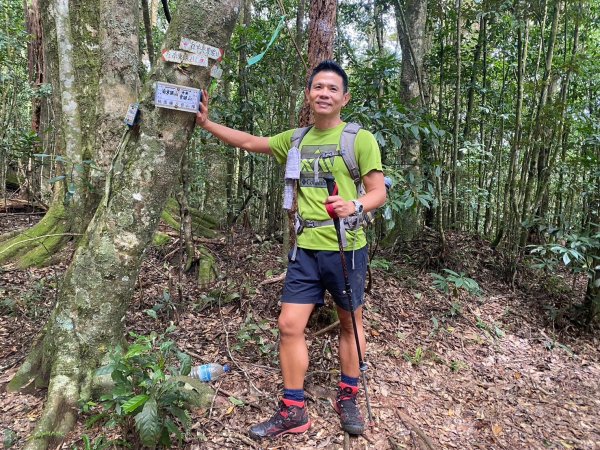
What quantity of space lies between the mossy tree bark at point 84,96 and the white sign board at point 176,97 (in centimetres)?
80

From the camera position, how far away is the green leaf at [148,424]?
2059 mm

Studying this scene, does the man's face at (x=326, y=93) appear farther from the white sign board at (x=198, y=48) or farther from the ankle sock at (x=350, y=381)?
the ankle sock at (x=350, y=381)

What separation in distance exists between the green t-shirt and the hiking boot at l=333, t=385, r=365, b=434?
1.09 metres

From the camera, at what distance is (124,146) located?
2.53m

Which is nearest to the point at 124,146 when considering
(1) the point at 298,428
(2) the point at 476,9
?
(1) the point at 298,428

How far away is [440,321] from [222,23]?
159 inches

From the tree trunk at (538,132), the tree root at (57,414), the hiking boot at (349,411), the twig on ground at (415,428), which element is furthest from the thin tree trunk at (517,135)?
the tree root at (57,414)

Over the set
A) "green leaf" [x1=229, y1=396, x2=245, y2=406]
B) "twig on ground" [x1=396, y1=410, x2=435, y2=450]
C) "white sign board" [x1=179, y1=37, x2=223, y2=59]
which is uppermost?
"white sign board" [x1=179, y1=37, x2=223, y2=59]

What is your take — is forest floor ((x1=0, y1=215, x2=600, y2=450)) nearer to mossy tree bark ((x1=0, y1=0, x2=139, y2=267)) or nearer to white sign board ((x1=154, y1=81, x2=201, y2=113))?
mossy tree bark ((x1=0, y1=0, x2=139, y2=267))

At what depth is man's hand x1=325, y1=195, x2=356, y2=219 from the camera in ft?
7.96

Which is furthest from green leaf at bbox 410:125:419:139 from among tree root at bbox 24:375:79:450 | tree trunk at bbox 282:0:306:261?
tree root at bbox 24:375:79:450

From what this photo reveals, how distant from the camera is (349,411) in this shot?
113 inches

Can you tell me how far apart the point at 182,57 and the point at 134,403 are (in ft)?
6.49

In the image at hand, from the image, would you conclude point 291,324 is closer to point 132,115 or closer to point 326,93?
point 326,93
